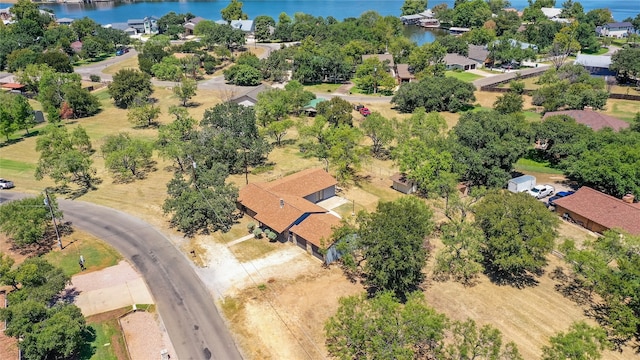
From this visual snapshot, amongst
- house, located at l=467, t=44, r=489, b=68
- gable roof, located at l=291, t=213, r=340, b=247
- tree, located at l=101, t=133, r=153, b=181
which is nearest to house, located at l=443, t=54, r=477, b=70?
house, located at l=467, t=44, r=489, b=68

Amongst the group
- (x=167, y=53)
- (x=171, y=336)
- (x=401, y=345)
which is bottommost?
(x=171, y=336)

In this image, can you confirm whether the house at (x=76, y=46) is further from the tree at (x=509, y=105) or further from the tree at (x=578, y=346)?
the tree at (x=578, y=346)

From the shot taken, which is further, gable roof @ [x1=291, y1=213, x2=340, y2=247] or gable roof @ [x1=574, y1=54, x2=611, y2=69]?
gable roof @ [x1=574, y1=54, x2=611, y2=69]

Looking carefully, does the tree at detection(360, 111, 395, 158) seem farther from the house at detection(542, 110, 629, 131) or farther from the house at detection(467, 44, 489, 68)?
the house at detection(467, 44, 489, 68)

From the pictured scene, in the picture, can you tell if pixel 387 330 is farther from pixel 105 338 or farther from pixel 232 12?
pixel 232 12

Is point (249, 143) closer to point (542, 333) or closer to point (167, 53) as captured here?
point (542, 333)

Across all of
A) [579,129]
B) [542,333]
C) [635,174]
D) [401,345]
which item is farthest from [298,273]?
[579,129]
